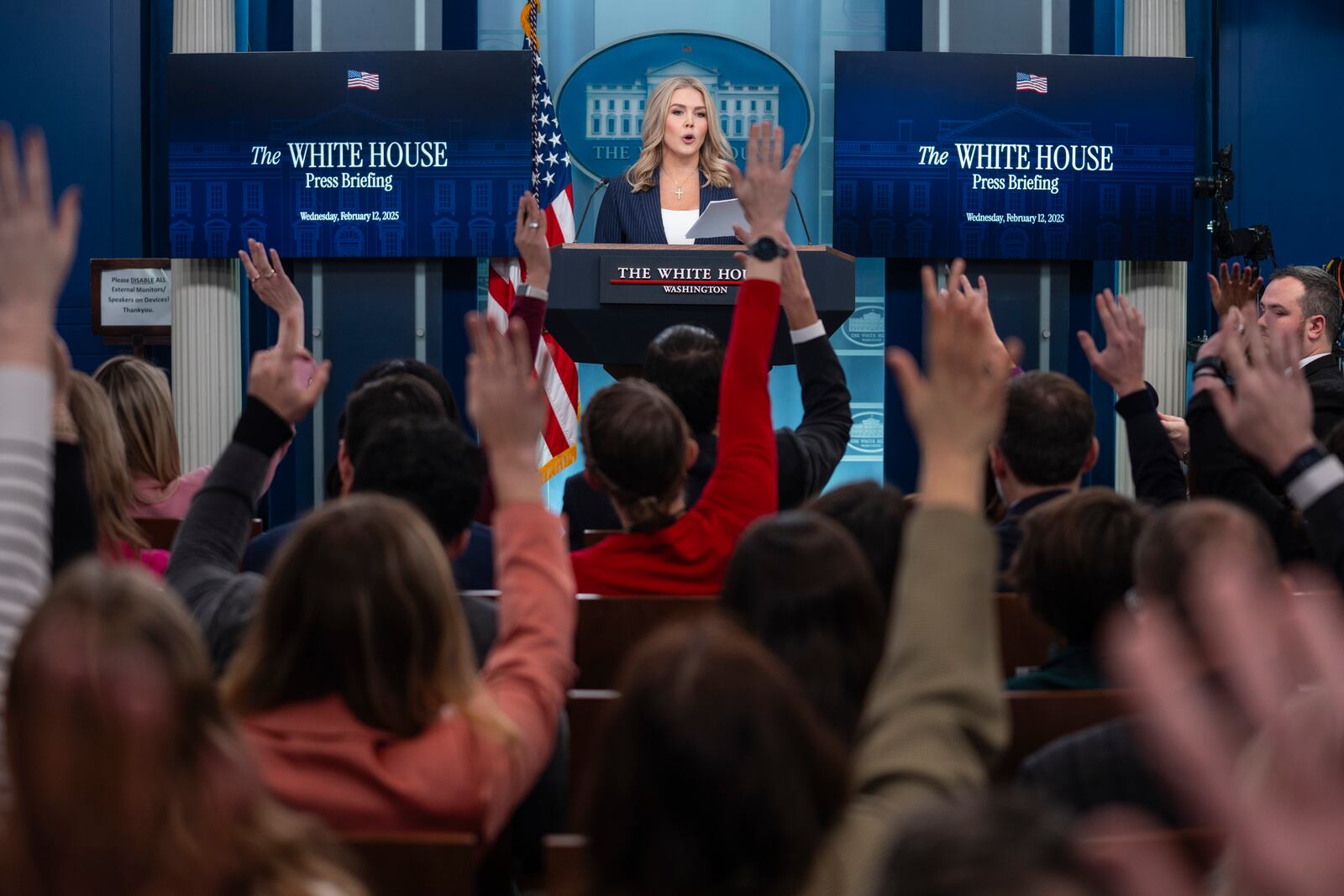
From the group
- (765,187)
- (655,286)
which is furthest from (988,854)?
(655,286)

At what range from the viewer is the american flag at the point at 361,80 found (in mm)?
6301

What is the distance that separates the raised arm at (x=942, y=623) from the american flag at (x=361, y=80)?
550cm

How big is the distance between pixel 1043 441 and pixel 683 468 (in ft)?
2.58

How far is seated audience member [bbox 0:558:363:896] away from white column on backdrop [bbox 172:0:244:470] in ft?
18.9

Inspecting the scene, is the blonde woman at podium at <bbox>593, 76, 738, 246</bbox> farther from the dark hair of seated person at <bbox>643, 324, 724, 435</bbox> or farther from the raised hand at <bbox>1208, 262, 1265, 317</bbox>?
the raised hand at <bbox>1208, 262, 1265, 317</bbox>

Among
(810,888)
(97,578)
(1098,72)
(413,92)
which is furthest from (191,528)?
(1098,72)

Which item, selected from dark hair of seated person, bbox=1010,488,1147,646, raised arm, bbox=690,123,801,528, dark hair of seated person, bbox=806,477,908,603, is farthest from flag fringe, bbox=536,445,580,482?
dark hair of seated person, bbox=1010,488,1147,646

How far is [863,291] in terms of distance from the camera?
23.8 feet

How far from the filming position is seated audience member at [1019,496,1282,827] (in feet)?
5.06

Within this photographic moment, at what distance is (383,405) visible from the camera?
9.05 feet

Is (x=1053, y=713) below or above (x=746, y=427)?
below

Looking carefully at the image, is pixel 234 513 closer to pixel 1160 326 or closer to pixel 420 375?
pixel 420 375

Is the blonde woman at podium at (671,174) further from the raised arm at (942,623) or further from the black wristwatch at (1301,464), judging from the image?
the raised arm at (942,623)

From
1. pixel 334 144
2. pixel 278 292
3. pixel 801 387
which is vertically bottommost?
pixel 801 387
